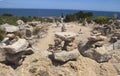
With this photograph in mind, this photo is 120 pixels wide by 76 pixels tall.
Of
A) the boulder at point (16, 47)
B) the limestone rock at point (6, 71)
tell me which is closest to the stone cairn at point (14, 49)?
the boulder at point (16, 47)

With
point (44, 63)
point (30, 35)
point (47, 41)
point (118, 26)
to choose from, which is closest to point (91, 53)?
point (44, 63)

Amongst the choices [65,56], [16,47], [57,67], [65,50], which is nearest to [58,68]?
[57,67]

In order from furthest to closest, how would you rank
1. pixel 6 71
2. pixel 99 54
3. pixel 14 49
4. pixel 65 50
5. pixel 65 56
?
pixel 99 54, pixel 65 50, pixel 65 56, pixel 6 71, pixel 14 49

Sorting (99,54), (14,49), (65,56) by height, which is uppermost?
(14,49)

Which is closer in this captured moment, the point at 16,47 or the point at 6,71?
the point at 16,47

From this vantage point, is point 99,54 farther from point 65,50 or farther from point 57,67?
point 57,67

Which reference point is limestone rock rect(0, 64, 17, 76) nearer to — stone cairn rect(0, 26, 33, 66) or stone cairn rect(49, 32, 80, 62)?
stone cairn rect(0, 26, 33, 66)

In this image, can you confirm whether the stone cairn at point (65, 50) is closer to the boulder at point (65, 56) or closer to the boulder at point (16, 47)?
the boulder at point (65, 56)

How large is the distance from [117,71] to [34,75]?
3028 millimetres

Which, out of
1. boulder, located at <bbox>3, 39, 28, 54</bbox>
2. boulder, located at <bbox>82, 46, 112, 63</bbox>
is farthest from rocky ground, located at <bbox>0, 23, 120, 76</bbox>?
boulder, located at <bbox>3, 39, 28, 54</bbox>

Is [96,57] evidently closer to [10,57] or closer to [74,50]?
[74,50]

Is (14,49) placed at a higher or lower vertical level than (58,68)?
higher

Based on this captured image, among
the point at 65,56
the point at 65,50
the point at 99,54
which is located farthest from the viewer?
the point at 99,54

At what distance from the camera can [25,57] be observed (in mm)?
9688
